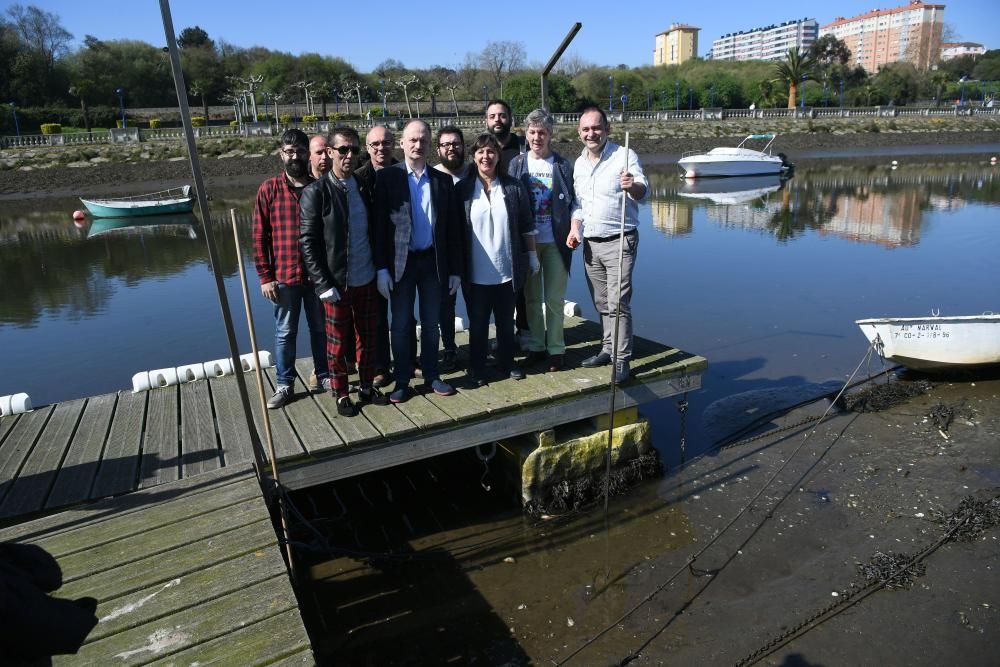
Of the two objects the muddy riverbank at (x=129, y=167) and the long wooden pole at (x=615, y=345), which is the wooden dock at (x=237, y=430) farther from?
the muddy riverbank at (x=129, y=167)

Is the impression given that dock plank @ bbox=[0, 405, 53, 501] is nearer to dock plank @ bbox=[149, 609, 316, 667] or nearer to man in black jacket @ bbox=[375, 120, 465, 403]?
dock plank @ bbox=[149, 609, 316, 667]

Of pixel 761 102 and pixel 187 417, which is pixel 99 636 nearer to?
pixel 187 417

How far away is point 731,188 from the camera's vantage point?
3275 centimetres

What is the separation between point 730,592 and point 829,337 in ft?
22.8

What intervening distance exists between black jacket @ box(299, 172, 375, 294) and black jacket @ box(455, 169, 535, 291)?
863mm

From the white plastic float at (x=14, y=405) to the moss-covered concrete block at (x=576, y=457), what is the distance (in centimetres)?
413

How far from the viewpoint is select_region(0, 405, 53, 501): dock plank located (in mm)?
4570

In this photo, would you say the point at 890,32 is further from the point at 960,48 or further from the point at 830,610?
the point at 830,610

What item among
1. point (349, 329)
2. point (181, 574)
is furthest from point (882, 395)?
point (181, 574)

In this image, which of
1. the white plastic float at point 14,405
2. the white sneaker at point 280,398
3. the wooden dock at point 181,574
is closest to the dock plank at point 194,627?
the wooden dock at point 181,574

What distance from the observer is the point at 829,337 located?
424 inches

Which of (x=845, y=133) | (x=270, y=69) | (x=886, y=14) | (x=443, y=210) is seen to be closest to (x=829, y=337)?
(x=443, y=210)

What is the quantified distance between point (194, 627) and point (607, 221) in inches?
164

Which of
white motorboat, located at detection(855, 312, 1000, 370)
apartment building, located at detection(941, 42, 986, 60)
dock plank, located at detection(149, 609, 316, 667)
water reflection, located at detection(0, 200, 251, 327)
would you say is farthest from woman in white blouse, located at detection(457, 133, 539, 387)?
apartment building, located at detection(941, 42, 986, 60)
